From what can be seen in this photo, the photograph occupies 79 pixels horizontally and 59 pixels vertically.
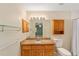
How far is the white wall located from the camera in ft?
3.07

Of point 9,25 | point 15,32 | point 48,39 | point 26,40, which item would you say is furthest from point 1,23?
point 48,39

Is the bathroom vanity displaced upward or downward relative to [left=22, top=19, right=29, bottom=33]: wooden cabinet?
downward

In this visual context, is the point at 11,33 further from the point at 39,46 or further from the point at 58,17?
the point at 58,17

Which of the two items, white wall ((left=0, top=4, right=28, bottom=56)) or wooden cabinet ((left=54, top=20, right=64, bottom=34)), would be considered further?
wooden cabinet ((left=54, top=20, right=64, bottom=34))

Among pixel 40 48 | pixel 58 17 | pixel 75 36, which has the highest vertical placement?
pixel 58 17

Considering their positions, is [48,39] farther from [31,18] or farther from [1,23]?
[1,23]

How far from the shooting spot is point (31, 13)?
116 centimetres

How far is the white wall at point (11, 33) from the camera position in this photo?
937 millimetres

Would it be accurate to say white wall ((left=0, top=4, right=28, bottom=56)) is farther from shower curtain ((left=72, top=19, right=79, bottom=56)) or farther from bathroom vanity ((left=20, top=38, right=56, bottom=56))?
shower curtain ((left=72, top=19, right=79, bottom=56))

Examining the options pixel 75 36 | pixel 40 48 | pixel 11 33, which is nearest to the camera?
pixel 11 33

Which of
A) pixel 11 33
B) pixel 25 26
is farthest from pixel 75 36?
pixel 11 33

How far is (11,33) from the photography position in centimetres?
107

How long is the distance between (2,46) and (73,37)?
0.78m

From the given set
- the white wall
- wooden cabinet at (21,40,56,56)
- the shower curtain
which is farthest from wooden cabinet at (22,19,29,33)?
the shower curtain
